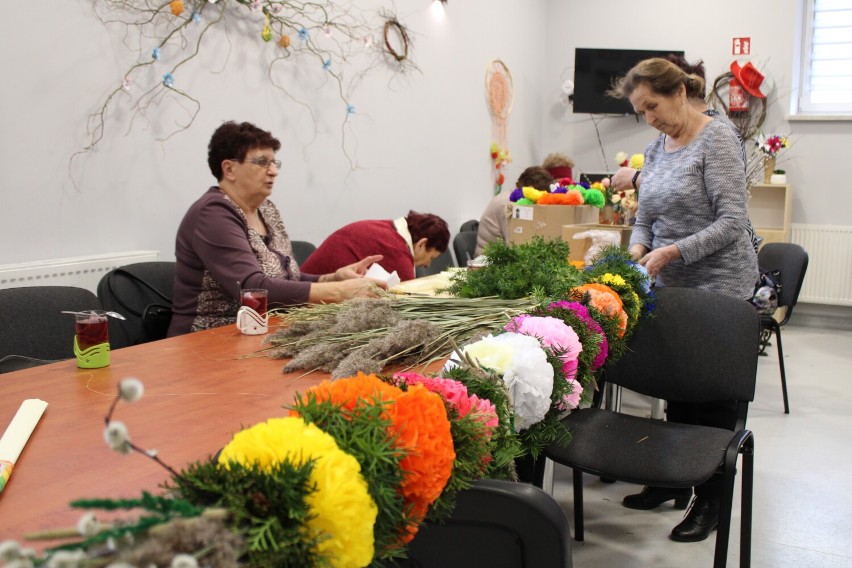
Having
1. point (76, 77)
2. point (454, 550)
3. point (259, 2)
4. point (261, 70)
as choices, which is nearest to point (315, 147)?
point (261, 70)

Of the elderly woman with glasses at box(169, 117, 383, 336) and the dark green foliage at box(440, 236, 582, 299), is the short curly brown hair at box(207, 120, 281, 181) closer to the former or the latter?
the elderly woman with glasses at box(169, 117, 383, 336)

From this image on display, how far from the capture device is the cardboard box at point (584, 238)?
3.46m

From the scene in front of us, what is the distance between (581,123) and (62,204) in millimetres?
5448

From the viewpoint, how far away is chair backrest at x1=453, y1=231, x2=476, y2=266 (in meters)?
4.88

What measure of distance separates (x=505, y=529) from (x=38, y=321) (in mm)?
1773

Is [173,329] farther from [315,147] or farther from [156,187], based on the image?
[315,147]

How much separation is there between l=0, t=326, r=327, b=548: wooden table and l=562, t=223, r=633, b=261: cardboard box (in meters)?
1.92

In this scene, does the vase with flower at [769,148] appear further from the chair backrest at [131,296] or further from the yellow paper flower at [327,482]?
the yellow paper flower at [327,482]

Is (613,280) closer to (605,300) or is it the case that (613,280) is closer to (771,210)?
(605,300)

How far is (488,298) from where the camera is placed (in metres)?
2.10

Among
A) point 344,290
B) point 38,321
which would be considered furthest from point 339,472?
point 38,321

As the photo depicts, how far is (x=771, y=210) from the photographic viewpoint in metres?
6.42

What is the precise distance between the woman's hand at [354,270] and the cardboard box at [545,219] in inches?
44.4

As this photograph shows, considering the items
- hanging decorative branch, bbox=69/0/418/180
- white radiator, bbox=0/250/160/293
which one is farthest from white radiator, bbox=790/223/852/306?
white radiator, bbox=0/250/160/293
